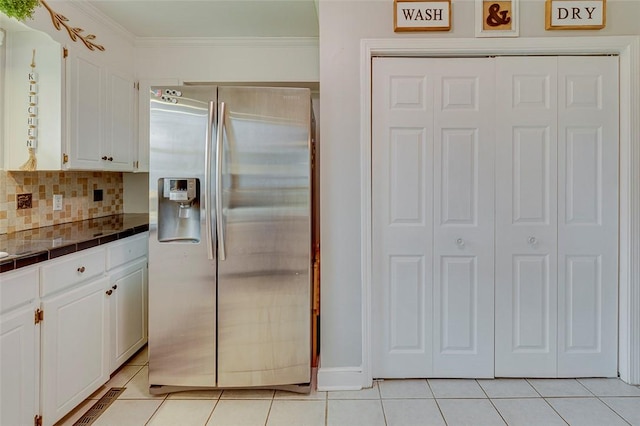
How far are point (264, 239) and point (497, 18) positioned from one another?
190 cm

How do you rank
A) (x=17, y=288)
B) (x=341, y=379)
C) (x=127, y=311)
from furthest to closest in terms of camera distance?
1. (x=127, y=311)
2. (x=341, y=379)
3. (x=17, y=288)

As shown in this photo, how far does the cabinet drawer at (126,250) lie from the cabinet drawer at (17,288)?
19.8 inches

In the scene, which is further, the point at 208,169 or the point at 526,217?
the point at 526,217

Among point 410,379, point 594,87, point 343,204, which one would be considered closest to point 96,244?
point 343,204

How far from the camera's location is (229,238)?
2049mm

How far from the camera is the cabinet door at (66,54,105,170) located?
2.30 meters

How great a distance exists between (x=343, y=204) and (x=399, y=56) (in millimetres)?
965

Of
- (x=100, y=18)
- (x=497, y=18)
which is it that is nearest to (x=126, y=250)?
(x=100, y=18)

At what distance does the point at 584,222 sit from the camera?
7.30 ft

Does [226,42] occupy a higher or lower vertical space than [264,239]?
higher

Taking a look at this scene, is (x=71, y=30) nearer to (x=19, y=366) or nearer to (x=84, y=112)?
(x=84, y=112)

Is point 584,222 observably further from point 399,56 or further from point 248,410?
point 248,410

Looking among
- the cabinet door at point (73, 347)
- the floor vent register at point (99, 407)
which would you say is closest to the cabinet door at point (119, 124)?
the cabinet door at point (73, 347)

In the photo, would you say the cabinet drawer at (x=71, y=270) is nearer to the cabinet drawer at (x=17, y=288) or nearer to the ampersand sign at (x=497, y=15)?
the cabinet drawer at (x=17, y=288)
